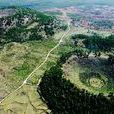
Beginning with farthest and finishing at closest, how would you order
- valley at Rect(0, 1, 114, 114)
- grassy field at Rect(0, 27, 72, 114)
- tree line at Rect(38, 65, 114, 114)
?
valley at Rect(0, 1, 114, 114), grassy field at Rect(0, 27, 72, 114), tree line at Rect(38, 65, 114, 114)

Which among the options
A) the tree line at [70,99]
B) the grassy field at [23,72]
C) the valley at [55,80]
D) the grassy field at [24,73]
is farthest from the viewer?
the grassy field at [24,73]

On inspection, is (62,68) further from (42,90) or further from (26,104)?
(26,104)

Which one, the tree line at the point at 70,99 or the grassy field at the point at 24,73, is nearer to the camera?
the tree line at the point at 70,99

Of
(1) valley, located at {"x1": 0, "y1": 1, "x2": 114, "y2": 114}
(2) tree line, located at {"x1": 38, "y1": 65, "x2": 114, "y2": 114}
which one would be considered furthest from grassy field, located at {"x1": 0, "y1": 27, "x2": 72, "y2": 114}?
(2) tree line, located at {"x1": 38, "y1": 65, "x2": 114, "y2": 114}

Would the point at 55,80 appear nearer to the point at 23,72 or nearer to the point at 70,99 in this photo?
the point at 70,99

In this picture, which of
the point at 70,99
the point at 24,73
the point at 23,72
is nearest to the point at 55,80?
the point at 70,99

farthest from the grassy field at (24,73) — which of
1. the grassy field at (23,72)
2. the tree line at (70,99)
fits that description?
the tree line at (70,99)

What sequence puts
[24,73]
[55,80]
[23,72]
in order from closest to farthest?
[55,80], [24,73], [23,72]

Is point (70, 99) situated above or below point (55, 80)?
below

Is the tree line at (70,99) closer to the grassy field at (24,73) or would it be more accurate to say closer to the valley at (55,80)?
the valley at (55,80)

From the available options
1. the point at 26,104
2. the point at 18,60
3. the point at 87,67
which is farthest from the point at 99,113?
the point at 18,60

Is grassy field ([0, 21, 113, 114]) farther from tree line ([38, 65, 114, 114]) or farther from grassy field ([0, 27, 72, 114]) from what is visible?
tree line ([38, 65, 114, 114])
